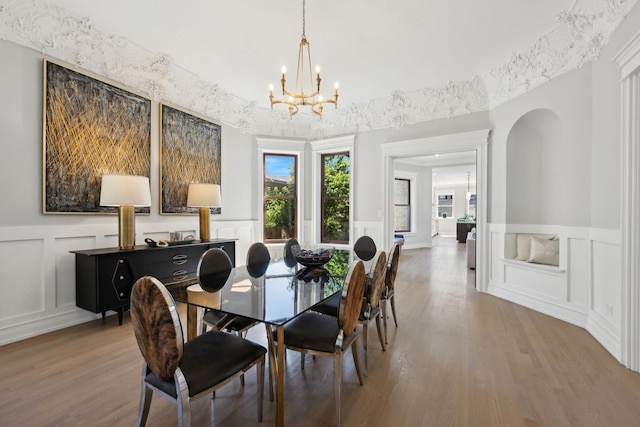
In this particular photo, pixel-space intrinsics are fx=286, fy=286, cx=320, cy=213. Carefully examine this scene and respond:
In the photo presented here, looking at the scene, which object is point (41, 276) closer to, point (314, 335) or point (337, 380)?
point (314, 335)

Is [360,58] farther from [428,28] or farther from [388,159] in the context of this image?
[388,159]

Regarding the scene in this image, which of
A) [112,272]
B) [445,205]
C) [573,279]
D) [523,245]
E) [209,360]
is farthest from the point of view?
[445,205]

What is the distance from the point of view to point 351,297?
5.55 ft

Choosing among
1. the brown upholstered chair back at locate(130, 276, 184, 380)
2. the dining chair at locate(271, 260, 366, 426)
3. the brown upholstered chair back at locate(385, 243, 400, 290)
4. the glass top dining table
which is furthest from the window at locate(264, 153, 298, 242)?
the brown upholstered chair back at locate(130, 276, 184, 380)

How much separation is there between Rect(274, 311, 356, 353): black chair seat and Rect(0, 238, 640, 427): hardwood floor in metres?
0.39

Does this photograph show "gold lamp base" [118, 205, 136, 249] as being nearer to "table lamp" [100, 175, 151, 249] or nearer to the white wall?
"table lamp" [100, 175, 151, 249]

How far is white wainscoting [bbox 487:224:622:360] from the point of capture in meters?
2.58

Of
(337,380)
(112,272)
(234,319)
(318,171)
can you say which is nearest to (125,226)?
(112,272)

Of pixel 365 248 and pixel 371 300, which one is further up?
pixel 365 248

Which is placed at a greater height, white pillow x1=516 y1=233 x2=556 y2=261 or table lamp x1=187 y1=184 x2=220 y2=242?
table lamp x1=187 y1=184 x2=220 y2=242

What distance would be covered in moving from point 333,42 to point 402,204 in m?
6.68

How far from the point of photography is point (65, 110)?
2895mm

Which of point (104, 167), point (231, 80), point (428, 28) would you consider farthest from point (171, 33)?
point (428, 28)

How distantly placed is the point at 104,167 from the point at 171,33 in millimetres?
1674
